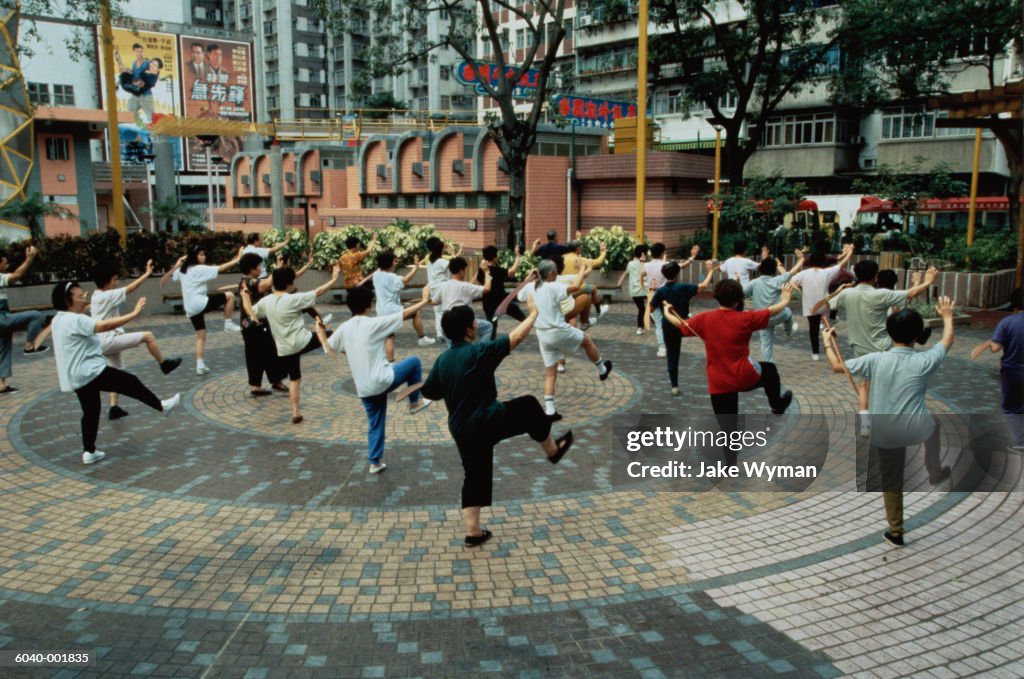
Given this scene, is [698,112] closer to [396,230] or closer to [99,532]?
[396,230]

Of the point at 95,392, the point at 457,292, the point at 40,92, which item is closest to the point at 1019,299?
the point at 457,292

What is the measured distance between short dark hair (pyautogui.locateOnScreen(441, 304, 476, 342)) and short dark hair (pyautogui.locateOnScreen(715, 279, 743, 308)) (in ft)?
7.99

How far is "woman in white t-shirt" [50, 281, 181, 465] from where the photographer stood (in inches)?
304

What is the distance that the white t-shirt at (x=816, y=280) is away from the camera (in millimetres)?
11320

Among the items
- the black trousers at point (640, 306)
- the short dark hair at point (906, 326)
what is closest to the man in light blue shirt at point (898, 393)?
the short dark hair at point (906, 326)

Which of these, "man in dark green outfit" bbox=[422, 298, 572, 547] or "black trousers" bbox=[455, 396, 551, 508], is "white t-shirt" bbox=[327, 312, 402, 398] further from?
"black trousers" bbox=[455, 396, 551, 508]

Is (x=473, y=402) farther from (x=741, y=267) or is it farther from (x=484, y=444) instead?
(x=741, y=267)

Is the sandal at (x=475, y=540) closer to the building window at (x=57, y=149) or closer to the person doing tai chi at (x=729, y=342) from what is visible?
the person doing tai chi at (x=729, y=342)

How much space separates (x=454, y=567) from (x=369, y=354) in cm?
239

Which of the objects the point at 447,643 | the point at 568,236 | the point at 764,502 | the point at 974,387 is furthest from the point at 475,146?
the point at 447,643

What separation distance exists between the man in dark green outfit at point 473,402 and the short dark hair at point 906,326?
277cm

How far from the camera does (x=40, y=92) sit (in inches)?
2036

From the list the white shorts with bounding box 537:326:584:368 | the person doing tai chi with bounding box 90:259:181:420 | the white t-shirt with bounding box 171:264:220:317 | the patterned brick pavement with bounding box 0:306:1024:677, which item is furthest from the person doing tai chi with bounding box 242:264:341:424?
the white t-shirt with bounding box 171:264:220:317

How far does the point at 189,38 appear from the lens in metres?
65.4
